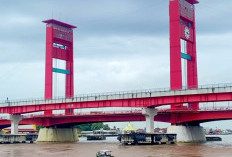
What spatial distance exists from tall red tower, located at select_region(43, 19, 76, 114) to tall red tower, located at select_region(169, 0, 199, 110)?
1525 inches

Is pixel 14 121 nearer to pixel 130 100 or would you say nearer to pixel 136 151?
pixel 130 100

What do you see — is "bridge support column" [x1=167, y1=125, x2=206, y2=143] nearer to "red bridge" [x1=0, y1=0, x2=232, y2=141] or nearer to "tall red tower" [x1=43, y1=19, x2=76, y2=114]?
"red bridge" [x1=0, y1=0, x2=232, y2=141]

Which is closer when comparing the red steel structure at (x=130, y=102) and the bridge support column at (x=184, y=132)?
the red steel structure at (x=130, y=102)

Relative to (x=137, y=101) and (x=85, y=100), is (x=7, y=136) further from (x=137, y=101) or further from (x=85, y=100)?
(x=137, y=101)

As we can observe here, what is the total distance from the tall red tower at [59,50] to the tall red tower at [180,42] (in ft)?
127

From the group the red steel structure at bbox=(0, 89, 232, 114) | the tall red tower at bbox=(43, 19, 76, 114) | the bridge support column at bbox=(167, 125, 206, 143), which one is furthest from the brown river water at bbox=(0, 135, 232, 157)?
the tall red tower at bbox=(43, 19, 76, 114)

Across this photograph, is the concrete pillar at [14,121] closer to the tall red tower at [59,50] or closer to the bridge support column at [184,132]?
the tall red tower at [59,50]

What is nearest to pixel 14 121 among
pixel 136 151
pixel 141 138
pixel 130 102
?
pixel 130 102

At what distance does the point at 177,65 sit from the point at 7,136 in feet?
167

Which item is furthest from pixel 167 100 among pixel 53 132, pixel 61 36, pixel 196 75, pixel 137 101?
pixel 61 36

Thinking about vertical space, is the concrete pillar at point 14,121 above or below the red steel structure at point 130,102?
below

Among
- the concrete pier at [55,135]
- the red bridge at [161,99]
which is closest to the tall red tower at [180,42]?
the red bridge at [161,99]

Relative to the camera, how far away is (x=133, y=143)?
89812mm

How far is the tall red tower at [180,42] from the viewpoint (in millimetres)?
102375
